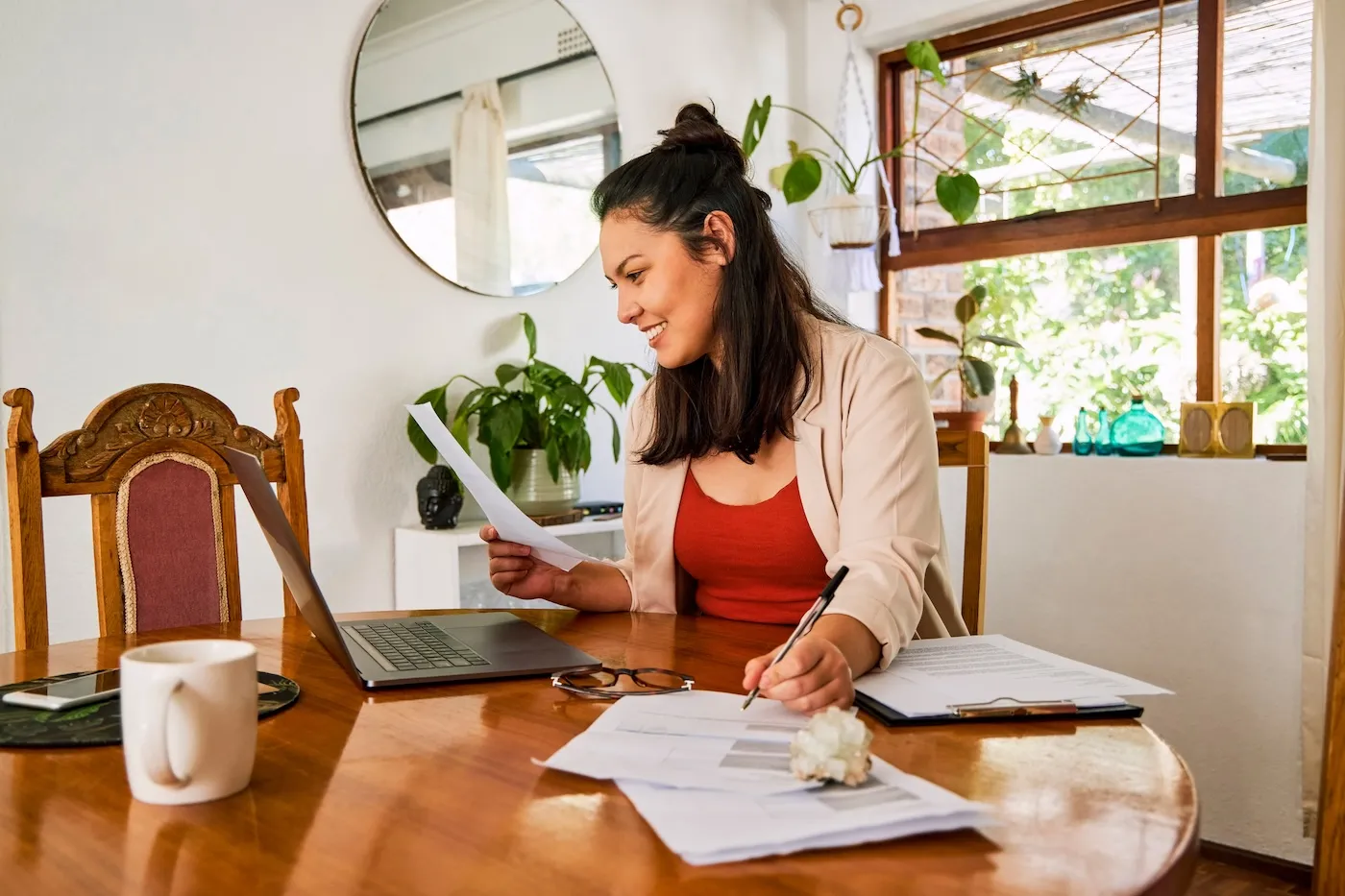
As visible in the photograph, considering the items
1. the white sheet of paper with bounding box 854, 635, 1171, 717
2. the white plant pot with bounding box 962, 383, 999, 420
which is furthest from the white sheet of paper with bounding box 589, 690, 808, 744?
the white plant pot with bounding box 962, 383, 999, 420

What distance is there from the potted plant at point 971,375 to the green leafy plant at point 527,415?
37.9 inches

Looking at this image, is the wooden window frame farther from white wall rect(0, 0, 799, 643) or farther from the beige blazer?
the beige blazer

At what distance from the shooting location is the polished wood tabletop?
1.99 feet

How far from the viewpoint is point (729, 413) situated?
59.9 inches

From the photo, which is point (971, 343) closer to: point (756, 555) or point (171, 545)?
point (756, 555)

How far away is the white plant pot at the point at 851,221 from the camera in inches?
126

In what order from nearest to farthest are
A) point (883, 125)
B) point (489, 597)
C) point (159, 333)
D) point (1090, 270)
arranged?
1. point (159, 333)
2. point (489, 597)
3. point (1090, 270)
4. point (883, 125)

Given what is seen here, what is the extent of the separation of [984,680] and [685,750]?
1.16 feet

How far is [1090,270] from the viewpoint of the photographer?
10.1 ft

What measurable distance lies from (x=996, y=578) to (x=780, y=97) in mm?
1669

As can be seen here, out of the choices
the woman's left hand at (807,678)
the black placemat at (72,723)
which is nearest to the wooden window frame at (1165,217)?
the woman's left hand at (807,678)

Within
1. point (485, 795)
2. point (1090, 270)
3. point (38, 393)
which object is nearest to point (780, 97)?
point (1090, 270)

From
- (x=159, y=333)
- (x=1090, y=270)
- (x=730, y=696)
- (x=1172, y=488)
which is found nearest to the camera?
(x=730, y=696)

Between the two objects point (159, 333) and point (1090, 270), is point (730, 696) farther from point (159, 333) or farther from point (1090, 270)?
point (1090, 270)
